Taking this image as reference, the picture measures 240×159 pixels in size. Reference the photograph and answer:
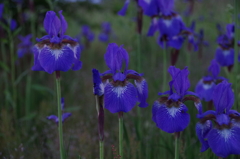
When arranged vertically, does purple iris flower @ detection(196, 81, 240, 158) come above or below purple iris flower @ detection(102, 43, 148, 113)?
below

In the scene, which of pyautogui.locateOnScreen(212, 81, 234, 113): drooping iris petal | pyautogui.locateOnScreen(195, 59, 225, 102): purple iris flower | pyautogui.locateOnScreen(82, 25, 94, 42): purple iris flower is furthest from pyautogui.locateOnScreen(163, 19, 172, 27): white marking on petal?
pyautogui.locateOnScreen(82, 25, 94, 42): purple iris flower

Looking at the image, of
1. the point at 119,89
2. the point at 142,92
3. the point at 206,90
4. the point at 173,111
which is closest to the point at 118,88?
the point at 119,89

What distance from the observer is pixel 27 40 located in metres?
4.06

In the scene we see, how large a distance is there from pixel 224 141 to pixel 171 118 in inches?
9.8

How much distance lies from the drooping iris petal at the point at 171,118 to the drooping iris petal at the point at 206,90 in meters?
1.04

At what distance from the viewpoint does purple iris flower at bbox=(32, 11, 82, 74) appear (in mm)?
1458

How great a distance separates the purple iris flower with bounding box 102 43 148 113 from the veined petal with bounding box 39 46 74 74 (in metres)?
0.19

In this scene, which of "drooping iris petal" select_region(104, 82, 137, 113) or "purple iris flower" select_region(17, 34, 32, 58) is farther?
"purple iris flower" select_region(17, 34, 32, 58)

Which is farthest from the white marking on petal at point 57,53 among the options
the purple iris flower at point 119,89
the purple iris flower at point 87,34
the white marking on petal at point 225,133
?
the purple iris flower at point 87,34

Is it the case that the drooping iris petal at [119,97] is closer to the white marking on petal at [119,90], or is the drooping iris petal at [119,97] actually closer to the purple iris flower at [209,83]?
the white marking on petal at [119,90]

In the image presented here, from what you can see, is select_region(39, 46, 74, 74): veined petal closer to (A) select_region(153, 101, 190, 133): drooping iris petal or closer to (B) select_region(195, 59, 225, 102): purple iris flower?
(A) select_region(153, 101, 190, 133): drooping iris petal

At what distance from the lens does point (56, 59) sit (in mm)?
1459

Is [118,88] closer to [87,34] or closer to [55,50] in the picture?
[55,50]

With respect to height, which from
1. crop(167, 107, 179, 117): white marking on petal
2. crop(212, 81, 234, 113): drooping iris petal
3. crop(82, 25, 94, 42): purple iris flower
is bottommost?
crop(167, 107, 179, 117): white marking on petal
